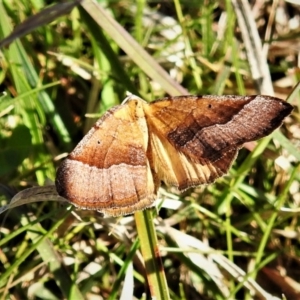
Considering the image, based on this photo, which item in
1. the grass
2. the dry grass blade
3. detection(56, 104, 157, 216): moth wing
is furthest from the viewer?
the dry grass blade

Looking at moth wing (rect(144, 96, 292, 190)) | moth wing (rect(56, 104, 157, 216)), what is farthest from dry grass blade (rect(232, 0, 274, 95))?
moth wing (rect(56, 104, 157, 216))

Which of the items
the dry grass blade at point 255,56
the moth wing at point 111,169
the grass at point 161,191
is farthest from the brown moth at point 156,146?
the dry grass blade at point 255,56

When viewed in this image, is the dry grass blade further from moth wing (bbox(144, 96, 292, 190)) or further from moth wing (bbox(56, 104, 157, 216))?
moth wing (bbox(56, 104, 157, 216))

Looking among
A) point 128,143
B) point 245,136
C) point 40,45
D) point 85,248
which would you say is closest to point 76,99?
point 40,45

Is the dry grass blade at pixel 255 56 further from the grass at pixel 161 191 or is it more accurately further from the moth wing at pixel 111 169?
the moth wing at pixel 111 169

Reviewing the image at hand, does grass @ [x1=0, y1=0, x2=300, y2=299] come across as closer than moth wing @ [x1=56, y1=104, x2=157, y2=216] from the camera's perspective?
No

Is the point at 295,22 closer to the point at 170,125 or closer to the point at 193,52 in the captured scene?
the point at 193,52
